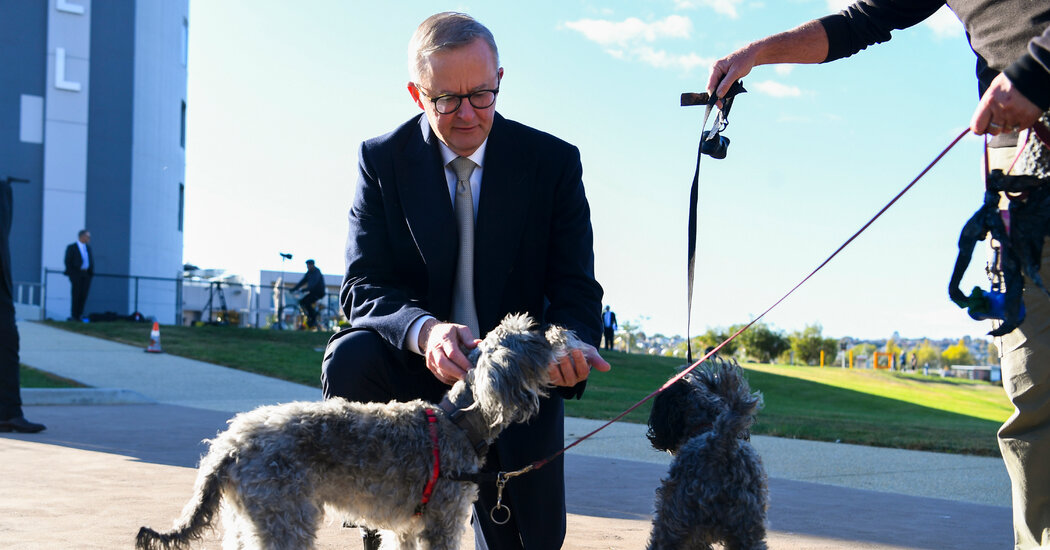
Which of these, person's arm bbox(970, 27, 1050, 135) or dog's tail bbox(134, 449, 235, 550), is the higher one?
person's arm bbox(970, 27, 1050, 135)

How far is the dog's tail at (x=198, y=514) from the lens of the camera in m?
2.69

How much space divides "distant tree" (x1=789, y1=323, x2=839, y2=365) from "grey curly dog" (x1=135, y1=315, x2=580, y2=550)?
39.1 metres

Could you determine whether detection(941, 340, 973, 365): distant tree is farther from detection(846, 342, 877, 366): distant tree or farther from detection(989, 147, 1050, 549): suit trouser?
detection(989, 147, 1050, 549): suit trouser

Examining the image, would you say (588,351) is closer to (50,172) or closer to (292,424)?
(292,424)

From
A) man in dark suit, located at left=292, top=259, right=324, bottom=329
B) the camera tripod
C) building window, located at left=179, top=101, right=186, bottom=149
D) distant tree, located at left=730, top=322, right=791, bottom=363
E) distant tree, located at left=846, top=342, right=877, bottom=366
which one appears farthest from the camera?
distant tree, located at left=846, top=342, right=877, bottom=366

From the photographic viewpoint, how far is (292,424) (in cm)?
288

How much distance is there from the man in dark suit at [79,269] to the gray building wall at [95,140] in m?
3.14

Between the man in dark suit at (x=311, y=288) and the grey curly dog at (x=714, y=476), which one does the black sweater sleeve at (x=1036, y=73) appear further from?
the man in dark suit at (x=311, y=288)

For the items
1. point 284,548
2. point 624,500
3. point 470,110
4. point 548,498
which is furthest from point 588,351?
point 624,500

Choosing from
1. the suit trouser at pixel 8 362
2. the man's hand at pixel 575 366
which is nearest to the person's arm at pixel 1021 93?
the man's hand at pixel 575 366

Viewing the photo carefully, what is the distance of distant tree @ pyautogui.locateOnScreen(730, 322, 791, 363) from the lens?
39.7 m

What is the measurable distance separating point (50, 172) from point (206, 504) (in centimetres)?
3209

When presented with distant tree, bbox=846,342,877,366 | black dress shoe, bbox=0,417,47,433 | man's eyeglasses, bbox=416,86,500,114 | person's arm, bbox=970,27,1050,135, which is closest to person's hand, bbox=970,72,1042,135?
person's arm, bbox=970,27,1050,135

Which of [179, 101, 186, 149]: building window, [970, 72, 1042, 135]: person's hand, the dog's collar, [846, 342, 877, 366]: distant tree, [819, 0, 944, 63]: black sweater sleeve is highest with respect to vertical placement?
[179, 101, 186, 149]: building window
